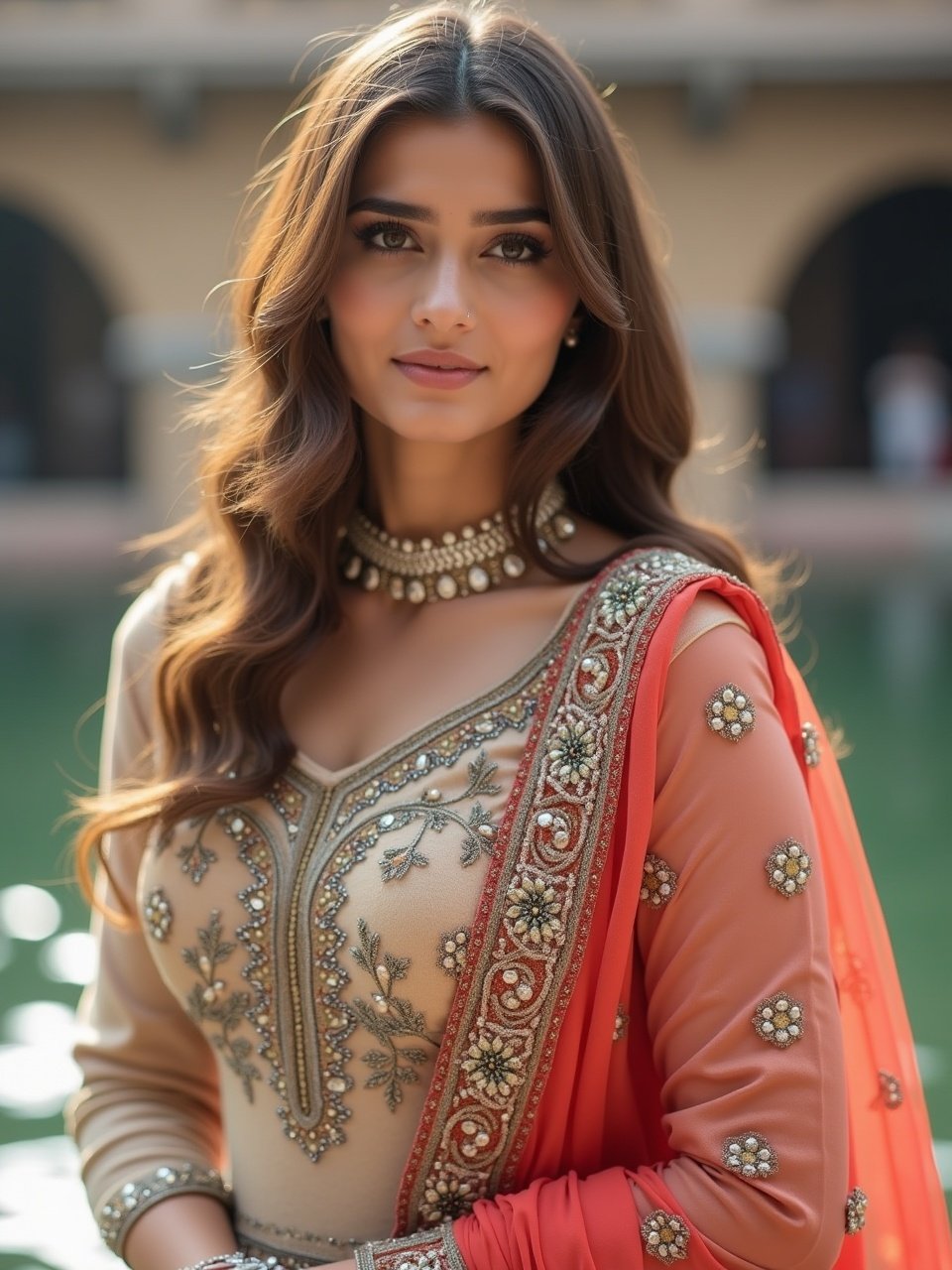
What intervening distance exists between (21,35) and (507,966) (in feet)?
35.7

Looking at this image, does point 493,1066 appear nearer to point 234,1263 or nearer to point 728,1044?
point 728,1044

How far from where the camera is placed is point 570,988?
138 cm

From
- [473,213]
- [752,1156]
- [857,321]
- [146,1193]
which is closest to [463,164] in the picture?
[473,213]

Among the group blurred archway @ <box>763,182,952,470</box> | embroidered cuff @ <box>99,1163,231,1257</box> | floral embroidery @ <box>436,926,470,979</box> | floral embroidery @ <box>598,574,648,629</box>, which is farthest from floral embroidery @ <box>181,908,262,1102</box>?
blurred archway @ <box>763,182,952,470</box>

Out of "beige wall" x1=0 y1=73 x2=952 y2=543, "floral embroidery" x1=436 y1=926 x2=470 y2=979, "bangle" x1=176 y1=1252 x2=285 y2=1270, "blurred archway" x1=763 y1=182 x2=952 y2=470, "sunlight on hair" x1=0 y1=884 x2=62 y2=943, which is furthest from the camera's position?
"blurred archway" x1=763 y1=182 x2=952 y2=470

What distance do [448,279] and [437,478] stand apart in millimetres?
254

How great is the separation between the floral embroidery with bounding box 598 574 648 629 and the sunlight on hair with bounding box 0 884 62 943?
2.94 metres

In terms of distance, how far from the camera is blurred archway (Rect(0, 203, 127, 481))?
13.7 meters

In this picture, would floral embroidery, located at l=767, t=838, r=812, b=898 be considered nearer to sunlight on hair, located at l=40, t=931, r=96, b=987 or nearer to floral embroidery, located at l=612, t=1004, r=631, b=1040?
floral embroidery, located at l=612, t=1004, r=631, b=1040

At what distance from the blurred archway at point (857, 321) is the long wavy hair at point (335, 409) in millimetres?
11996

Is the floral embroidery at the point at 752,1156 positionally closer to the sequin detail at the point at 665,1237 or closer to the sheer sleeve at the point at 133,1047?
the sequin detail at the point at 665,1237

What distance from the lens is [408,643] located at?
163cm

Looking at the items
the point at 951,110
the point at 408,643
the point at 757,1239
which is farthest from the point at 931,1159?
the point at 951,110

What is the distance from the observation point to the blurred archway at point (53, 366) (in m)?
13.7
